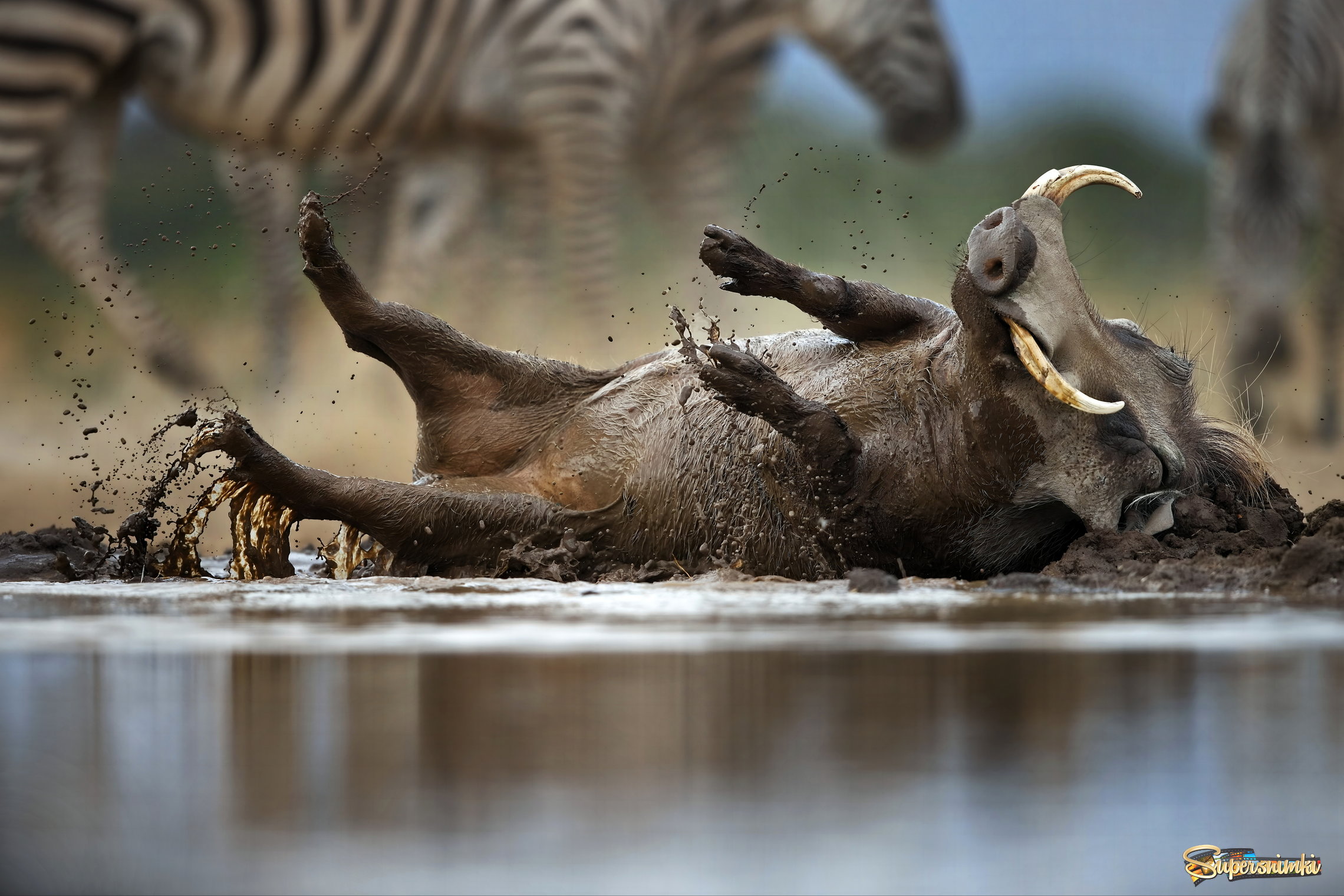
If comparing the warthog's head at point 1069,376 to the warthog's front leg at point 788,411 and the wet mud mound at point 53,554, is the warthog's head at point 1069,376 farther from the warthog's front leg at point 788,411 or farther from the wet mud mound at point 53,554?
the wet mud mound at point 53,554

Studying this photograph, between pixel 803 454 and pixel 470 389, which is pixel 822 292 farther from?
pixel 470 389

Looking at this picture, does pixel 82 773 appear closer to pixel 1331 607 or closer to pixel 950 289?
pixel 1331 607

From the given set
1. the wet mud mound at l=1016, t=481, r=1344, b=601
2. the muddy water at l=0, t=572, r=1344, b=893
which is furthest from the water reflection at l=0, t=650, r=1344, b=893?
the wet mud mound at l=1016, t=481, r=1344, b=601

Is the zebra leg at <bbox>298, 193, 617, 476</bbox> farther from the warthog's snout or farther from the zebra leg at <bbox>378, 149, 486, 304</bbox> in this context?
the zebra leg at <bbox>378, 149, 486, 304</bbox>

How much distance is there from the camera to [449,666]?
247 centimetres

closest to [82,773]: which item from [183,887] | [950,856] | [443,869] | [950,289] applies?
[183,887]

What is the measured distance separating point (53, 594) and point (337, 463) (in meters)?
6.35

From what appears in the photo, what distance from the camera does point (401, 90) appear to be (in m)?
10.2

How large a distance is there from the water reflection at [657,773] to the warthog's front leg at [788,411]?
1539 mm

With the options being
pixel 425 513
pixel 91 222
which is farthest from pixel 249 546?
pixel 91 222

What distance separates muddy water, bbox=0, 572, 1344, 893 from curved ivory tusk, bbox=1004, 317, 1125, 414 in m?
0.88

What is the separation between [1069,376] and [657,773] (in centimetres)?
252

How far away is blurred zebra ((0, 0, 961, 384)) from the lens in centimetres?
912

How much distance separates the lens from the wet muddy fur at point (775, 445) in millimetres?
4004
